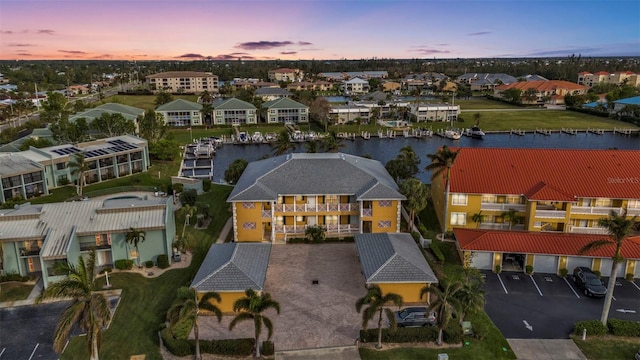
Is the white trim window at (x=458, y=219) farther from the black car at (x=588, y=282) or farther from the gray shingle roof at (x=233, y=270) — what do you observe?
the gray shingle roof at (x=233, y=270)

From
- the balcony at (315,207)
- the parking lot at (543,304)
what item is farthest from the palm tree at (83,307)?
the parking lot at (543,304)

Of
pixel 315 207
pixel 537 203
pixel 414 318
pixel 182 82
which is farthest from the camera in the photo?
pixel 182 82

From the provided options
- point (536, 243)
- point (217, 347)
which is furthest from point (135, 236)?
point (536, 243)

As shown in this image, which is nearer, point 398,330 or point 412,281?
point 398,330

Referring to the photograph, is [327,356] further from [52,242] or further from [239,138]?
[239,138]

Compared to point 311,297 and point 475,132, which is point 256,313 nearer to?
point 311,297

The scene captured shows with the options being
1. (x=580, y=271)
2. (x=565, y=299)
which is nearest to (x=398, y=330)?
(x=565, y=299)

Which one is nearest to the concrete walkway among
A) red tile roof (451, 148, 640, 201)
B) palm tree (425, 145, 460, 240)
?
red tile roof (451, 148, 640, 201)
